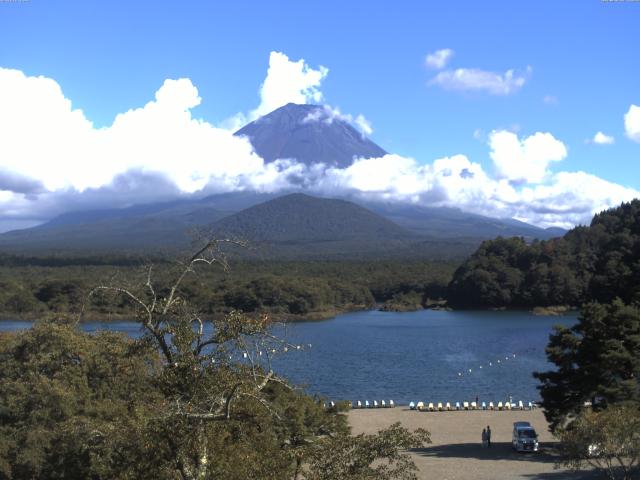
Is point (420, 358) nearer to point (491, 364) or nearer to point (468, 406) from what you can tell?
point (491, 364)

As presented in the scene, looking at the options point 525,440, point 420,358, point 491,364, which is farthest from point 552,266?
point 525,440

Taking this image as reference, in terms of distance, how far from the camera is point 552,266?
60.5 metres

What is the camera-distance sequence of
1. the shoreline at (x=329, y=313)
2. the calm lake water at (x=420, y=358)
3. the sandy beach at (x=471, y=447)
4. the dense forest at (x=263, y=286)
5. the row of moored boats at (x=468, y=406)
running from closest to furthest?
the sandy beach at (x=471, y=447)
the row of moored boats at (x=468, y=406)
the calm lake water at (x=420, y=358)
the shoreline at (x=329, y=313)
the dense forest at (x=263, y=286)

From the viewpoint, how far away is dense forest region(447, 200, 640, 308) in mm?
56688

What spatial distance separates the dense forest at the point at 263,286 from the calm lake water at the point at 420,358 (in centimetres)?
340

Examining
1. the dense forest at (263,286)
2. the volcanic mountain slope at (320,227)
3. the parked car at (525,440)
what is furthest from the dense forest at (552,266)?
the volcanic mountain slope at (320,227)

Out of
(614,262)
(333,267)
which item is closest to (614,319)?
(614,262)

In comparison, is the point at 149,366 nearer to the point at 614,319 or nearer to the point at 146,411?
the point at 146,411

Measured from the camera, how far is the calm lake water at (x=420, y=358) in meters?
26.1

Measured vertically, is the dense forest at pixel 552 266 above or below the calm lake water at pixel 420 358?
above

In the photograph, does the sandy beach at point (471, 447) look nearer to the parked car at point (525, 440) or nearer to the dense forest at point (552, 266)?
the parked car at point (525, 440)

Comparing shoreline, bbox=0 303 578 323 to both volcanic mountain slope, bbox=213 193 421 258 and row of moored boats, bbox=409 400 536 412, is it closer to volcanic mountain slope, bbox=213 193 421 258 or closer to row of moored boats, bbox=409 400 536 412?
row of moored boats, bbox=409 400 536 412

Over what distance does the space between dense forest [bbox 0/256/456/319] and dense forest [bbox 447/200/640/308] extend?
5095mm

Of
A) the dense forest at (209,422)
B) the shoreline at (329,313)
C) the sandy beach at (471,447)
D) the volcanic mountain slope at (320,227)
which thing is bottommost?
the shoreline at (329,313)
